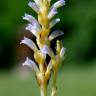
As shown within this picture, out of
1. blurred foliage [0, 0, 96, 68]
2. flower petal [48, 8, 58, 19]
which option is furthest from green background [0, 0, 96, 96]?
flower petal [48, 8, 58, 19]

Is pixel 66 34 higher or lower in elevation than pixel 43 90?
higher

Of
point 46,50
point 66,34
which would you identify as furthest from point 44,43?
point 66,34

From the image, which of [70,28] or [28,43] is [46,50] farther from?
[70,28]

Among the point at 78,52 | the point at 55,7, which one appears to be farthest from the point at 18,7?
the point at 55,7

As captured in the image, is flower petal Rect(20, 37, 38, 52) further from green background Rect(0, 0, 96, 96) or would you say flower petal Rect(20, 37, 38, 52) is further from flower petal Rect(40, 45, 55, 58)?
green background Rect(0, 0, 96, 96)

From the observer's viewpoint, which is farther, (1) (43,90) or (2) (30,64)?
(2) (30,64)

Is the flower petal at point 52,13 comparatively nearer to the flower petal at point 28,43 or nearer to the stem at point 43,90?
the flower petal at point 28,43

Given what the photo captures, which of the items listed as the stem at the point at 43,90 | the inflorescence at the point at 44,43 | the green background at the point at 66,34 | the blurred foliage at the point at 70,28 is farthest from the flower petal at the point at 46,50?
the blurred foliage at the point at 70,28

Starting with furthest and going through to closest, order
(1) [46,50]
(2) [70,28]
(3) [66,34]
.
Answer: (2) [70,28] < (3) [66,34] < (1) [46,50]
